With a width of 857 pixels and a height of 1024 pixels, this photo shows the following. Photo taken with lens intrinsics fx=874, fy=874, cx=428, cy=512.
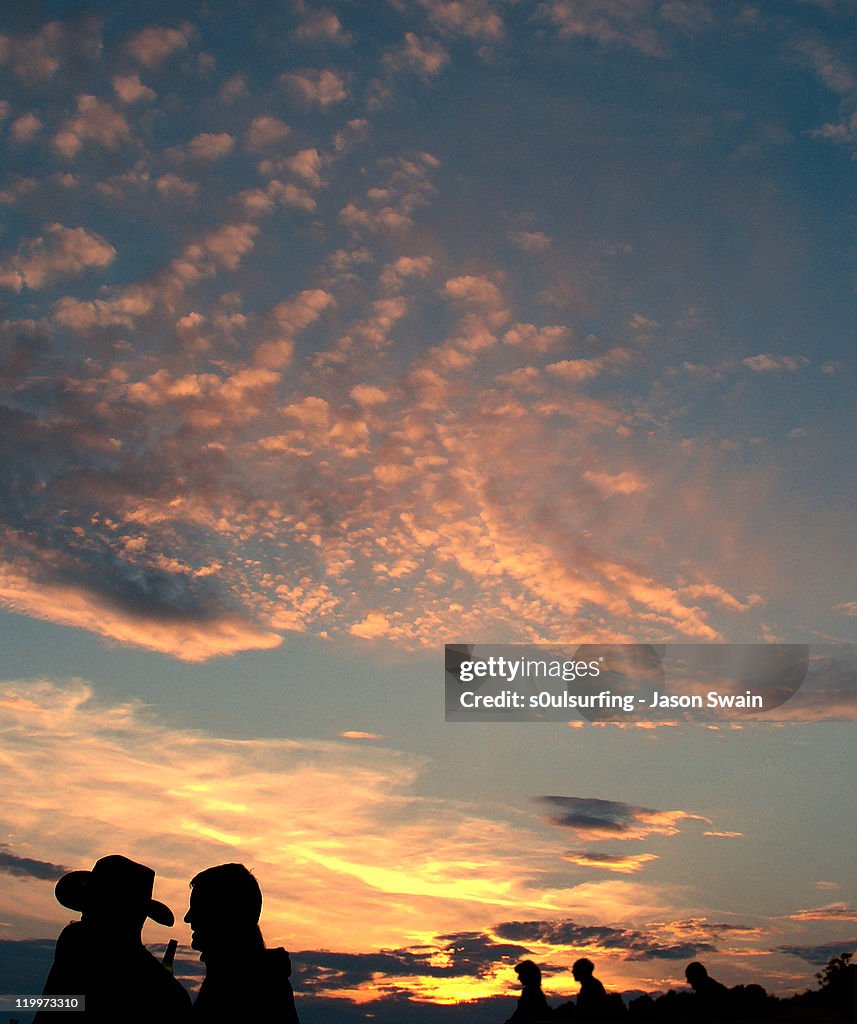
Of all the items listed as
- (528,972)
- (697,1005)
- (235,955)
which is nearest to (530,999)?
(528,972)

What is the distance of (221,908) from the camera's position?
269 inches

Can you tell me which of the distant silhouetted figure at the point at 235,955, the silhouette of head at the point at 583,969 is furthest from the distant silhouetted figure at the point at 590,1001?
the distant silhouetted figure at the point at 235,955

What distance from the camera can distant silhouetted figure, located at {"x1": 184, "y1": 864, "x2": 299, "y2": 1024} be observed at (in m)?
6.53

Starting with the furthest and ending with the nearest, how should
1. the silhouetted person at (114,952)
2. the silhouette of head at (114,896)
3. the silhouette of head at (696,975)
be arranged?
the silhouette of head at (696,975), the silhouette of head at (114,896), the silhouetted person at (114,952)

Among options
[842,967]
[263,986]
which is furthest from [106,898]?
[842,967]

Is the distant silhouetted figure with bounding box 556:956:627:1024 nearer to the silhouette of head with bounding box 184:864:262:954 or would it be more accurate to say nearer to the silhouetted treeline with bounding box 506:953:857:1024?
the silhouetted treeline with bounding box 506:953:857:1024

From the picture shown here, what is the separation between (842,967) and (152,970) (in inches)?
540

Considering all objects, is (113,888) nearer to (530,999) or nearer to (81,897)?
(81,897)

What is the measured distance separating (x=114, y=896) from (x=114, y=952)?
0.39 metres

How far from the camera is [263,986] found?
6570mm

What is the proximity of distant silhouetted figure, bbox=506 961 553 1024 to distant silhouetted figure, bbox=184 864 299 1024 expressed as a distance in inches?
310

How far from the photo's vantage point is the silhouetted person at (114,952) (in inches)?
255

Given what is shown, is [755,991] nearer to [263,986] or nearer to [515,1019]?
[515,1019]

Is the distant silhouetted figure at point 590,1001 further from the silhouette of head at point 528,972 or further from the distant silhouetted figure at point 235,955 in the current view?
the distant silhouetted figure at point 235,955
